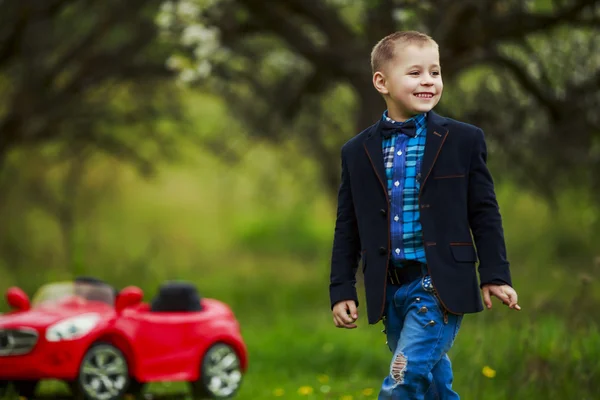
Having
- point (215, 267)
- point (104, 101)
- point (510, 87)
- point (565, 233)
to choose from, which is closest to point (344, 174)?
point (510, 87)

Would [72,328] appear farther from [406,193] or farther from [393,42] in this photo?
[393,42]

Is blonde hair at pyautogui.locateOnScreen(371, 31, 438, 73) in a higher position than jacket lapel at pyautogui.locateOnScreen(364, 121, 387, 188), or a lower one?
higher

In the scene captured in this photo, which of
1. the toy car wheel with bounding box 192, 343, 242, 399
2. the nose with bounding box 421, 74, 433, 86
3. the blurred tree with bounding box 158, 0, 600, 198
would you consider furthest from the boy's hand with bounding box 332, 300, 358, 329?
the blurred tree with bounding box 158, 0, 600, 198

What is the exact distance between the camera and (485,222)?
14.1ft

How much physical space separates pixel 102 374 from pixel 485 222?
3702mm

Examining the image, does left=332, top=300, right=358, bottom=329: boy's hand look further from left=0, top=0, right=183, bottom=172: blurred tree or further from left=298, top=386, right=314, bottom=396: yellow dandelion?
left=0, top=0, right=183, bottom=172: blurred tree

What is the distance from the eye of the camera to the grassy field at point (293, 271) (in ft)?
25.2

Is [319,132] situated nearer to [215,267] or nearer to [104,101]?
[104,101]

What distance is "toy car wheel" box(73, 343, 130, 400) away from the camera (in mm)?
7102

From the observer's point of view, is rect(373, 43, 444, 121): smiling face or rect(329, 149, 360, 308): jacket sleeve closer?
rect(373, 43, 444, 121): smiling face

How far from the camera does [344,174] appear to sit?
4.62 m

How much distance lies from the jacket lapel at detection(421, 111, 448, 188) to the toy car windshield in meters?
4.06

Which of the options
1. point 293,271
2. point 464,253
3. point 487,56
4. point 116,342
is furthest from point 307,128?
point 464,253

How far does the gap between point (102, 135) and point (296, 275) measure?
20.4ft
